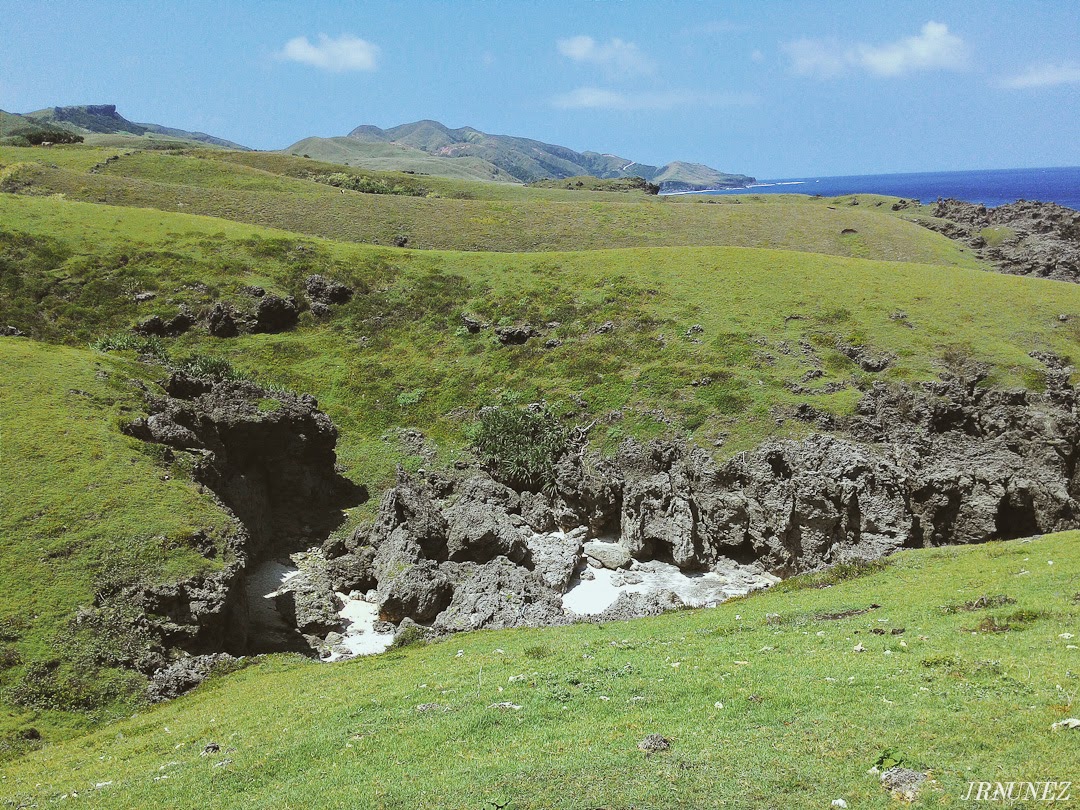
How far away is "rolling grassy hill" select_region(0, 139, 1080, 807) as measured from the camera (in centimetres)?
1328

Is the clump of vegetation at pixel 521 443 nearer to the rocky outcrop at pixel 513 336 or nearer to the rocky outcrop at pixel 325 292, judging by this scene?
the rocky outcrop at pixel 513 336

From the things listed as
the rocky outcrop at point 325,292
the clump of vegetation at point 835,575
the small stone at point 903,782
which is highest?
the rocky outcrop at point 325,292

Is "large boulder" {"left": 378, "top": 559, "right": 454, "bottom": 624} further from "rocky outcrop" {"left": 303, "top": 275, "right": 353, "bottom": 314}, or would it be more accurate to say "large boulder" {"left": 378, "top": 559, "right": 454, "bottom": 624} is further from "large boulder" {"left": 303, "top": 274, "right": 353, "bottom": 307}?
"large boulder" {"left": 303, "top": 274, "right": 353, "bottom": 307}

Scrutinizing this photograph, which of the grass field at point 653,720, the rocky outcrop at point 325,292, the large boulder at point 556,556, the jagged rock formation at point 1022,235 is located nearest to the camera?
the grass field at point 653,720

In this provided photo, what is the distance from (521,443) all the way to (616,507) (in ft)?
29.3

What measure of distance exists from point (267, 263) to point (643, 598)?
58156mm

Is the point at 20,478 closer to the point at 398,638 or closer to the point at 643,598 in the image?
the point at 398,638

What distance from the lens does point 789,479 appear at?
131 feet

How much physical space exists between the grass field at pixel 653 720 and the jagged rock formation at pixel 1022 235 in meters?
75.6

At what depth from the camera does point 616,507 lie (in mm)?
42719

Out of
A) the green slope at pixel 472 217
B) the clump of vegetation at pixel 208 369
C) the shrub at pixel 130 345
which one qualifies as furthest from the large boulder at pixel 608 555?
the green slope at pixel 472 217

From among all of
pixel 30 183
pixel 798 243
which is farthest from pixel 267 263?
pixel 798 243

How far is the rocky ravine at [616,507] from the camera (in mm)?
32625

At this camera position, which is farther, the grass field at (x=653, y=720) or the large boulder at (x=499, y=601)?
the large boulder at (x=499, y=601)
